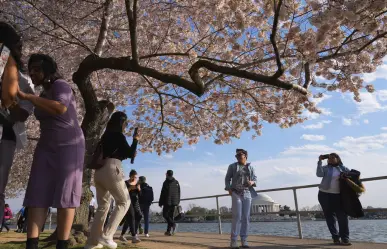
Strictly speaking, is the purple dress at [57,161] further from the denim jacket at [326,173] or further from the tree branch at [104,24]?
the tree branch at [104,24]

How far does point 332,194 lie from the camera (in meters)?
6.36

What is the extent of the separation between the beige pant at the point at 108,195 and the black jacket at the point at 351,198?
3996mm

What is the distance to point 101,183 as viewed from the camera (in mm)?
4168

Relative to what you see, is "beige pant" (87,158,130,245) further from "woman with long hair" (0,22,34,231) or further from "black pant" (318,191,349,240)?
"black pant" (318,191,349,240)

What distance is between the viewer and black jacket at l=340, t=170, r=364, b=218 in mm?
5945

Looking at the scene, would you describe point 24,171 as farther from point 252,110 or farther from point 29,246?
point 29,246

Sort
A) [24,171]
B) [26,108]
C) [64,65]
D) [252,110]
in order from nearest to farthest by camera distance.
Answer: [26,108] → [64,65] → [252,110] → [24,171]

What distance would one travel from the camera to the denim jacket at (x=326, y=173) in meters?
6.42

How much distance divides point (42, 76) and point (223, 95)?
8.09 metres

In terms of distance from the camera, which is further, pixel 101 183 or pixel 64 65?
pixel 64 65

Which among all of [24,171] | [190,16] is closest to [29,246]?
[190,16]

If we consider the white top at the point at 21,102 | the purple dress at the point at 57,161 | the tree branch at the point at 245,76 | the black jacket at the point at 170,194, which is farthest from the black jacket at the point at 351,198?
the white top at the point at 21,102

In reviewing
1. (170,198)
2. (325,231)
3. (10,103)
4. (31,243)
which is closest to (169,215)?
(170,198)

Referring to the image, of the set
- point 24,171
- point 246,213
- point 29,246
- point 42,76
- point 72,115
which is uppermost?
point 24,171
